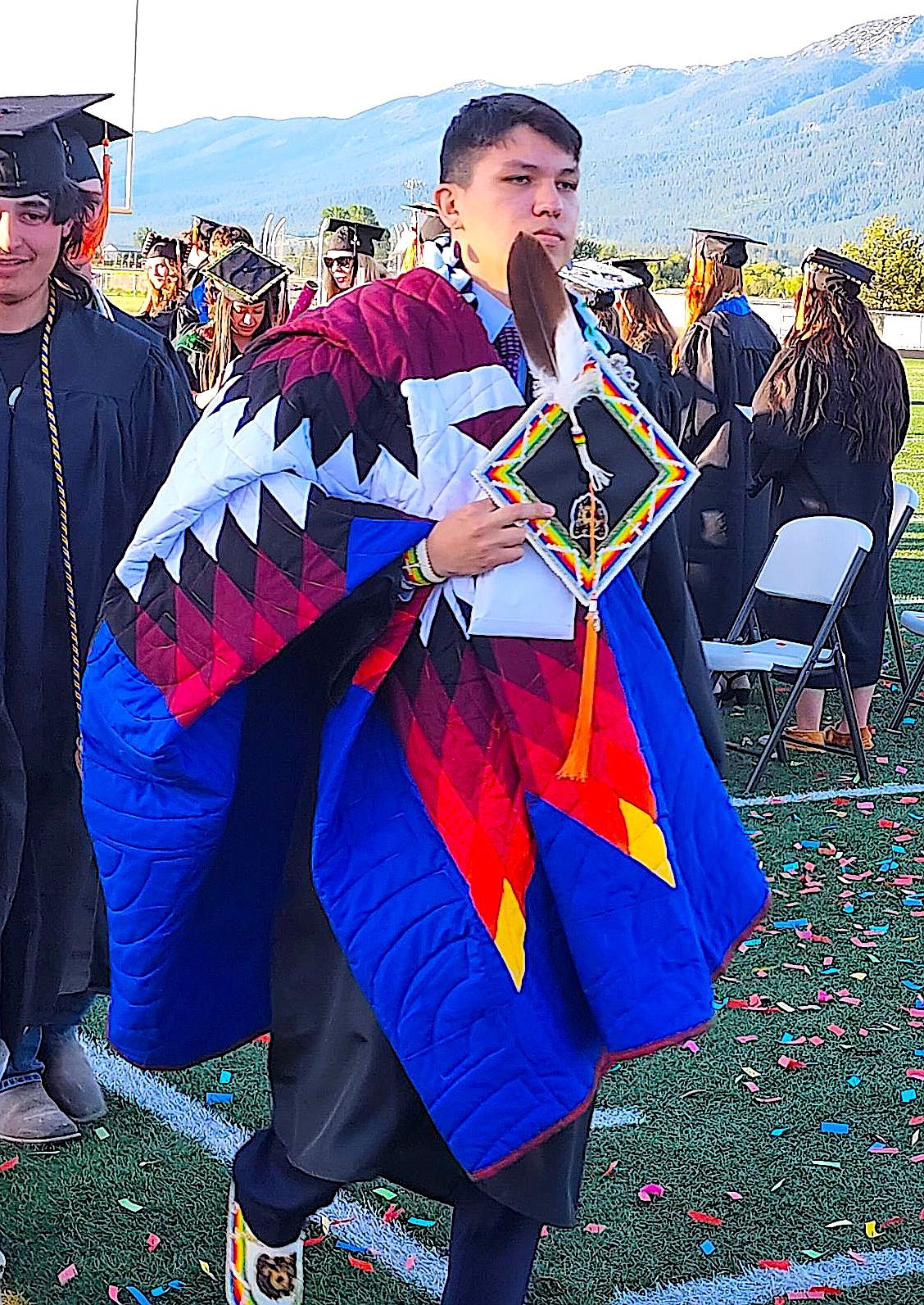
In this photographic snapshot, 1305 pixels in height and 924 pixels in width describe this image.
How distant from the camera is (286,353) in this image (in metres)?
2.49

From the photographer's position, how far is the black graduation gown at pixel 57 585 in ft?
10.9

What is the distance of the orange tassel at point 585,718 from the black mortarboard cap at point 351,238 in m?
7.18

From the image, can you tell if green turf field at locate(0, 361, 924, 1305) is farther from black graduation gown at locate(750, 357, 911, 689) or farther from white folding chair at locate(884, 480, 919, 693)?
white folding chair at locate(884, 480, 919, 693)

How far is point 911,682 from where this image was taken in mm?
8617

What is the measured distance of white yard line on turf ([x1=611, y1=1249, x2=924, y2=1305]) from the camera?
3154 millimetres

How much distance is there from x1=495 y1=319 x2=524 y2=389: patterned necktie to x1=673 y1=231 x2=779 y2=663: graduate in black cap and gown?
611 cm

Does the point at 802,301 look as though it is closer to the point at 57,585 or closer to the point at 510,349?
the point at 57,585

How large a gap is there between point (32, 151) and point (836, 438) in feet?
16.5

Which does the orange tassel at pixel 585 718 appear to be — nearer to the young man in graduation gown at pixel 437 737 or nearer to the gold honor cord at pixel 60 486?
the young man in graduation gown at pixel 437 737

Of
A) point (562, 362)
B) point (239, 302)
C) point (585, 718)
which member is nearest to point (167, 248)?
point (239, 302)

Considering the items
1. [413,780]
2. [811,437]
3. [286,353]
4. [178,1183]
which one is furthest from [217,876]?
[811,437]

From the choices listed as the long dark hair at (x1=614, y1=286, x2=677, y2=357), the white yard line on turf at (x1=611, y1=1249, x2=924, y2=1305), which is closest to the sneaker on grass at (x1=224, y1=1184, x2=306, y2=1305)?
the white yard line on turf at (x1=611, y1=1249, x2=924, y2=1305)

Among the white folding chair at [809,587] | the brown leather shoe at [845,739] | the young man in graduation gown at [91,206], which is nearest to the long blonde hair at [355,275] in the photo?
the white folding chair at [809,587]

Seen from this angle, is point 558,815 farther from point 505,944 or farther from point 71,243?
point 71,243
